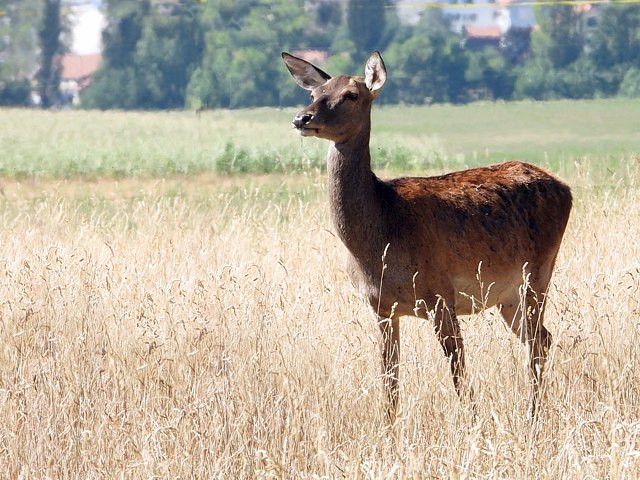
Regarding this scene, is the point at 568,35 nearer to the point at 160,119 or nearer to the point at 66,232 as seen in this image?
the point at 160,119

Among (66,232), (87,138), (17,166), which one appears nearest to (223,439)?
(66,232)

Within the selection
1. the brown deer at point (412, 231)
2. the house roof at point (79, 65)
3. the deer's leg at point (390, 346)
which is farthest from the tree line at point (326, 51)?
the deer's leg at point (390, 346)

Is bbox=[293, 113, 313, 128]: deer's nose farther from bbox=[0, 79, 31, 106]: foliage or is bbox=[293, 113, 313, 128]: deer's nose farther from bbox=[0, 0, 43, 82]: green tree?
bbox=[0, 79, 31, 106]: foliage

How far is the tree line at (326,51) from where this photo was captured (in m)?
46.2

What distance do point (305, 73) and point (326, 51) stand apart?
4309 cm

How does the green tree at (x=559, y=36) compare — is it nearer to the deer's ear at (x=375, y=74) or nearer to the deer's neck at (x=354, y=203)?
the deer's ear at (x=375, y=74)

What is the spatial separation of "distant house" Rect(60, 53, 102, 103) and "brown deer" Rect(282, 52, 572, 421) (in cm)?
3871

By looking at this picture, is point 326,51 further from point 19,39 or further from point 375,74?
point 375,74

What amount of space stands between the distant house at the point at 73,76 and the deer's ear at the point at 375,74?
38865 millimetres

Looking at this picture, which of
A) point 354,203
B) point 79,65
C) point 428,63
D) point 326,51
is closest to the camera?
point 354,203

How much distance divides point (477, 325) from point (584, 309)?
0.79 m

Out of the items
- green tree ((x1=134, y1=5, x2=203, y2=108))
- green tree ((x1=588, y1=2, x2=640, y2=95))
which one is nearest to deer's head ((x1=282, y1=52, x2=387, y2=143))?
green tree ((x1=134, y1=5, x2=203, y2=108))

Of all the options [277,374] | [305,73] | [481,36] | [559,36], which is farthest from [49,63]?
[277,374]

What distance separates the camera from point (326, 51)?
49.5 m
